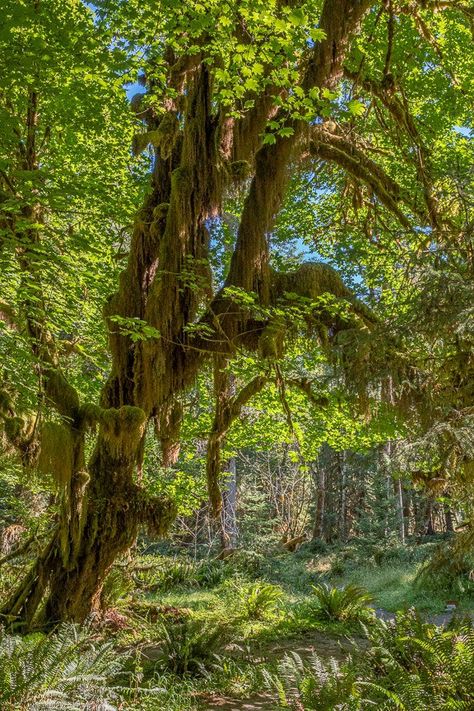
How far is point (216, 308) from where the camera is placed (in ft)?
19.2

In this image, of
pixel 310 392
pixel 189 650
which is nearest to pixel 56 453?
pixel 189 650

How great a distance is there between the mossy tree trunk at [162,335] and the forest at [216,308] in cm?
3

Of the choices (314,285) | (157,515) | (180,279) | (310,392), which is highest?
(314,285)

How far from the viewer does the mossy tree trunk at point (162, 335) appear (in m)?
5.51

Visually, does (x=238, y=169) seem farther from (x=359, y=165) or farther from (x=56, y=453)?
(x=56, y=453)

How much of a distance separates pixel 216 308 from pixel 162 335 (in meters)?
0.75

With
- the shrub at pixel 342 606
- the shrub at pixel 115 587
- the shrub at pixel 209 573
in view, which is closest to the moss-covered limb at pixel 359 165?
the shrub at pixel 342 606

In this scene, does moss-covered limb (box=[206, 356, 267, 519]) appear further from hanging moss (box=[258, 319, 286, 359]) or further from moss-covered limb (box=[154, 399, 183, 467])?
hanging moss (box=[258, 319, 286, 359])

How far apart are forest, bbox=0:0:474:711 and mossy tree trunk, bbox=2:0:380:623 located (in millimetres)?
28

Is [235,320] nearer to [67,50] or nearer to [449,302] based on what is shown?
[449,302]

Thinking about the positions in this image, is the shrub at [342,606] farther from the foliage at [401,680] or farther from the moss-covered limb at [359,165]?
the moss-covered limb at [359,165]

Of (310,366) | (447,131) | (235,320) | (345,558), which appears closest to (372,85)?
(447,131)

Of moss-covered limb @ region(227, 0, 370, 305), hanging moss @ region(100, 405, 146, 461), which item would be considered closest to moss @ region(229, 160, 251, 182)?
moss-covered limb @ region(227, 0, 370, 305)

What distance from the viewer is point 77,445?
5.41 m
